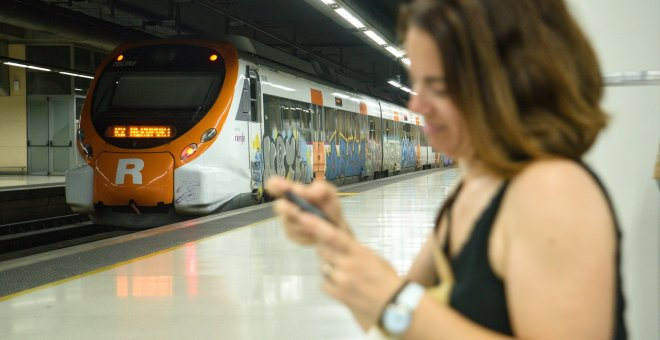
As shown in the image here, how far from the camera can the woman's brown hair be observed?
3.41ft

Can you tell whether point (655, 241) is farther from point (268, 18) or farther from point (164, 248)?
point (268, 18)

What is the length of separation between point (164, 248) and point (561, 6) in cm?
682

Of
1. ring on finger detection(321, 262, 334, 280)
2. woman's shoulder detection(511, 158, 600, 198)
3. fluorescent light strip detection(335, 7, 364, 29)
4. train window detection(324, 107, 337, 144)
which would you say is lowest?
ring on finger detection(321, 262, 334, 280)

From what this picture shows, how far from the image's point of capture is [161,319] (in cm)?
471

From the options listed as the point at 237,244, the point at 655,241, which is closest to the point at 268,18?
the point at 237,244

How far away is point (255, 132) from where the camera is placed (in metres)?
12.2

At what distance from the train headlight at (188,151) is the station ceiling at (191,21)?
6.45ft

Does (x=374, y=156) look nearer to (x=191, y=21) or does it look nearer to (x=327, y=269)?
(x=191, y=21)

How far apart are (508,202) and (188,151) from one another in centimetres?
992

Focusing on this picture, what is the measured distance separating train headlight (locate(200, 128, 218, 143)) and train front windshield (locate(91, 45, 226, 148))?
0.75ft

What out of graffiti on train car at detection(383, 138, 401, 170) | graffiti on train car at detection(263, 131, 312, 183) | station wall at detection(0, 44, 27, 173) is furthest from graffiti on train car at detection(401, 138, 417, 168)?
graffiti on train car at detection(263, 131, 312, 183)

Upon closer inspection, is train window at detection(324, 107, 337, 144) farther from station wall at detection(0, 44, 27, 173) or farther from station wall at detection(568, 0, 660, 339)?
station wall at detection(568, 0, 660, 339)

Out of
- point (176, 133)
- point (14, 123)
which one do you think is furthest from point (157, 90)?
point (14, 123)

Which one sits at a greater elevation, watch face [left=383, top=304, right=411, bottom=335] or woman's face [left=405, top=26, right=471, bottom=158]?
woman's face [left=405, top=26, right=471, bottom=158]
